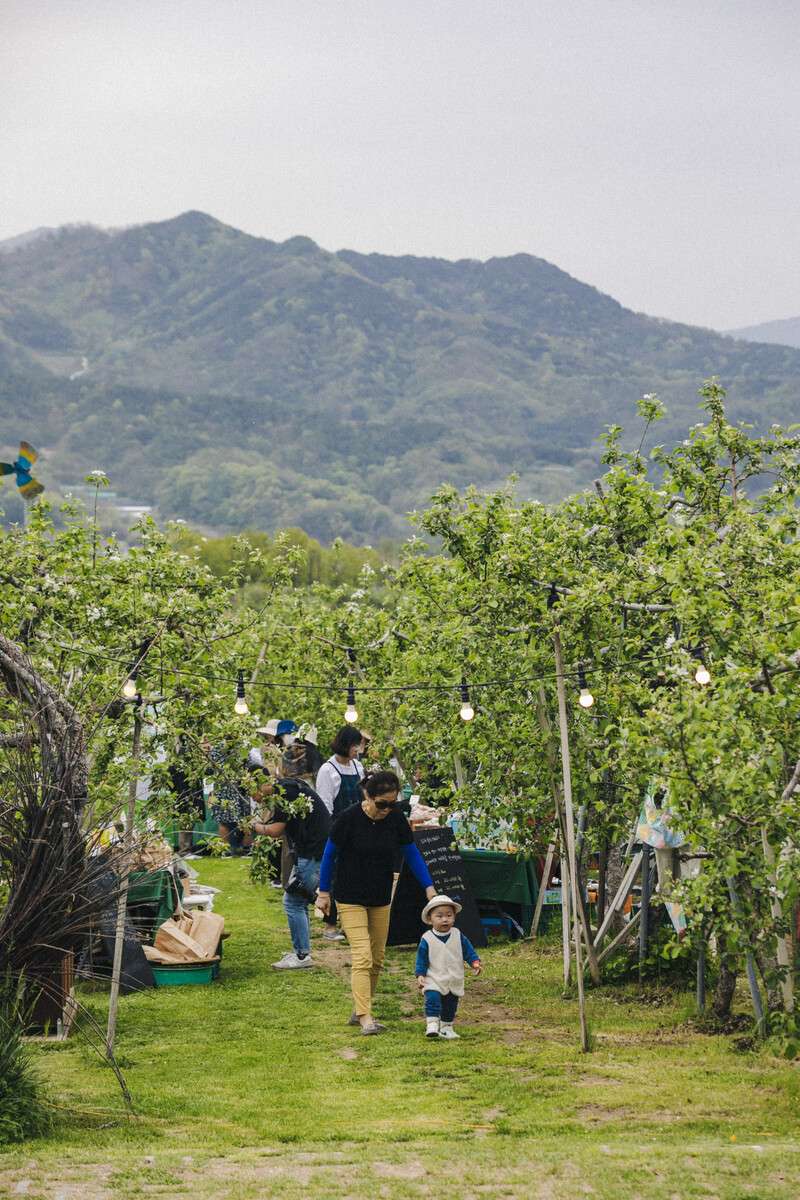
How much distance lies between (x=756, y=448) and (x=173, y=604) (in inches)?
162

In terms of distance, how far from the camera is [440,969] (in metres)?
6.93

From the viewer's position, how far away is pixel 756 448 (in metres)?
8.10

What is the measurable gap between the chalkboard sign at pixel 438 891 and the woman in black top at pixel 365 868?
2.13m

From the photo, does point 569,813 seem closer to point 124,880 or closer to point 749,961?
point 749,961

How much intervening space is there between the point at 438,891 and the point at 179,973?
2.24 meters

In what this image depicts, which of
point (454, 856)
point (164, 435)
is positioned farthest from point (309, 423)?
point (454, 856)

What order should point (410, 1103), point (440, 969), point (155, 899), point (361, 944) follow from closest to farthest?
point (410, 1103), point (440, 969), point (361, 944), point (155, 899)

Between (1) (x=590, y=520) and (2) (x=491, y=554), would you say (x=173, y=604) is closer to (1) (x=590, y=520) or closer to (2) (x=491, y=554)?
(2) (x=491, y=554)

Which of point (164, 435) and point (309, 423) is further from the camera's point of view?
point (309, 423)

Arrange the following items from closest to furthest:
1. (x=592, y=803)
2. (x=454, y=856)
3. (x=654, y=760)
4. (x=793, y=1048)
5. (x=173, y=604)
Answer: (x=793, y=1048), (x=654, y=760), (x=173, y=604), (x=592, y=803), (x=454, y=856)

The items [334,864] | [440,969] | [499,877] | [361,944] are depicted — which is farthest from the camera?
[499,877]

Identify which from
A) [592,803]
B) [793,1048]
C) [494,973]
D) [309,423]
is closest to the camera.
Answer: [793,1048]

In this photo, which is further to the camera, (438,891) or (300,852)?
(438,891)

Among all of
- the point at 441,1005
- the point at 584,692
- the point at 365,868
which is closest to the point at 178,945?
the point at 365,868
